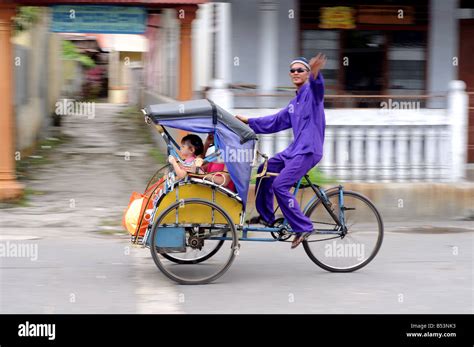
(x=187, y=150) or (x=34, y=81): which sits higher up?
(x=34, y=81)

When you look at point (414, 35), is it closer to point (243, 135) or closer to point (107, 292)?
point (243, 135)

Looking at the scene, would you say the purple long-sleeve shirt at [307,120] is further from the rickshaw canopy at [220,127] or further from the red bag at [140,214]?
the red bag at [140,214]

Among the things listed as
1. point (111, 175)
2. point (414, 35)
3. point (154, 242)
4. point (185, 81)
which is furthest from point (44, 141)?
point (154, 242)

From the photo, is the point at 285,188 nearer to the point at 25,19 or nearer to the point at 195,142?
the point at 195,142

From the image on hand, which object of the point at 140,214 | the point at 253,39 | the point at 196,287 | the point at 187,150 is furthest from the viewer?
the point at 253,39

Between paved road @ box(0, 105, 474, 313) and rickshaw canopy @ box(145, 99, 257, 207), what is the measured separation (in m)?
0.98

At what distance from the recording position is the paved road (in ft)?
20.2

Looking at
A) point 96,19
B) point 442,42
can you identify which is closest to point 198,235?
point 96,19


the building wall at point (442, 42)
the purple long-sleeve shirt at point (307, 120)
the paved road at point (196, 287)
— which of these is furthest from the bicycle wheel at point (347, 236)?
the building wall at point (442, 42)

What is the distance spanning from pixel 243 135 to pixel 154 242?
1178 mm

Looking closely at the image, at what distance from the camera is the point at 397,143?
414 inches

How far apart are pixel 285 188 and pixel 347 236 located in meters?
0.86

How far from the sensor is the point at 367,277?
23.5ft

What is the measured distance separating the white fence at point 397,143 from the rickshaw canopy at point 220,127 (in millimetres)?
3672
